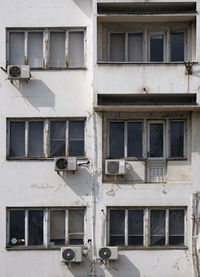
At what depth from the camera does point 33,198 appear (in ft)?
43.5

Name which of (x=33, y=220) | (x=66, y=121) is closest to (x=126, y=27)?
(x=66, y=121)

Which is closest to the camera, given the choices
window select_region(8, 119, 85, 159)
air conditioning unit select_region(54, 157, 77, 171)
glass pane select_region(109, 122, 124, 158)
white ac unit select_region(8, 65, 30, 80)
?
air conditioning unit select_region(54, 157, 77, 171)

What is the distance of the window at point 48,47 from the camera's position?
13.6m

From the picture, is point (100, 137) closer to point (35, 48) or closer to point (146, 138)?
point (146, 138)

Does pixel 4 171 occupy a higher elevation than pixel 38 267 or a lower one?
higher

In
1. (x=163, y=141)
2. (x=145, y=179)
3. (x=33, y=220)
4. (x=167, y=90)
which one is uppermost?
(x=167, y=90)

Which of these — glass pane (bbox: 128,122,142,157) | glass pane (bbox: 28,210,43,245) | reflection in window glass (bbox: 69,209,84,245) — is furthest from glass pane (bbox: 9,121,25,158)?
glass pane (bbox: 128,122,142,157)

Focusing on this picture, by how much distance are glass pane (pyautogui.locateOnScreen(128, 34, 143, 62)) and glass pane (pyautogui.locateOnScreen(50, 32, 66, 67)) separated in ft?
6.42

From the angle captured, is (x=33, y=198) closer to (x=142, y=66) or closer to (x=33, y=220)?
(x=33, y=220)

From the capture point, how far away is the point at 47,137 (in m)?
13.5

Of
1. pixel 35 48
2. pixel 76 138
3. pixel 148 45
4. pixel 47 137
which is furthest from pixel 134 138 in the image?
pixel 35 48

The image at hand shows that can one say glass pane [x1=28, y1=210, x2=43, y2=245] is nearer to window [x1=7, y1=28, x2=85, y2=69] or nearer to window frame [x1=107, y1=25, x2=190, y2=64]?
window [x1=7, y1=28, x2=85, y2=69]

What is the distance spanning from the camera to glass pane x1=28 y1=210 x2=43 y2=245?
1338cm

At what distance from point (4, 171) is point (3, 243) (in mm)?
2020
